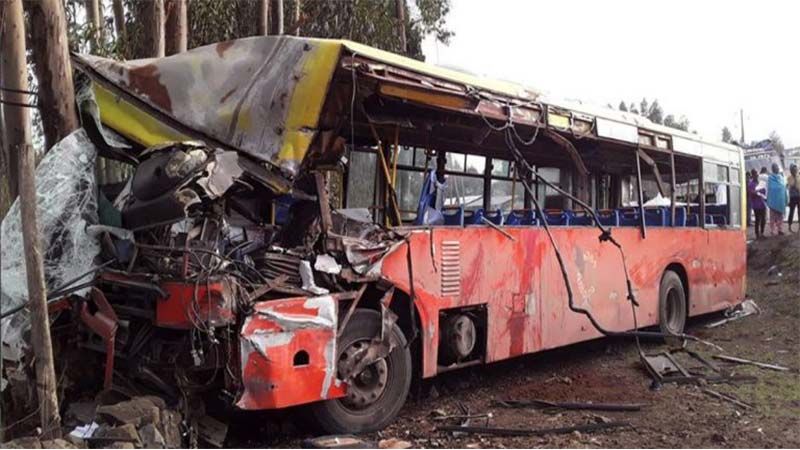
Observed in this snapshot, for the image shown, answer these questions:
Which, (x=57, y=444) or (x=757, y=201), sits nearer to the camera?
(x=57, y=444)

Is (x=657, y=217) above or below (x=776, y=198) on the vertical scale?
below

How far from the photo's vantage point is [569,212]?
826 cm

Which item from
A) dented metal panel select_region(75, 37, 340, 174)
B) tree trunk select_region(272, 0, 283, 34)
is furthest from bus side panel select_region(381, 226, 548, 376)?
tree trunk select_region(272, 0, 283, 34)

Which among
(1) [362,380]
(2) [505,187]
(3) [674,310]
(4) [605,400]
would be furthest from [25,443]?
(3) [674,310]

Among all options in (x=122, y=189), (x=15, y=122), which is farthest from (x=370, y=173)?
(x=15, y=122)

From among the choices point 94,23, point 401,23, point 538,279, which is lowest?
point 538,279

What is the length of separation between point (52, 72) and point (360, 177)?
8.74 ft

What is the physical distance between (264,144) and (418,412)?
2.64 meters

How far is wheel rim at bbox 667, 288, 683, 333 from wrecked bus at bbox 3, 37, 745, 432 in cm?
314

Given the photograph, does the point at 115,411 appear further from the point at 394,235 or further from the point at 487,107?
the point at 487,107

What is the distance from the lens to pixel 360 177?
20.9 feet

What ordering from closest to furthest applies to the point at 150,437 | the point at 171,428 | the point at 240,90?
the point at 150,437 → the point at 171,428 → the point at 240,90

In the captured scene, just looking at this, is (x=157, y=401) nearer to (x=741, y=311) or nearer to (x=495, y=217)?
(x=495, y=217)

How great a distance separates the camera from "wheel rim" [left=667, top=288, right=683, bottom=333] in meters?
10.1
